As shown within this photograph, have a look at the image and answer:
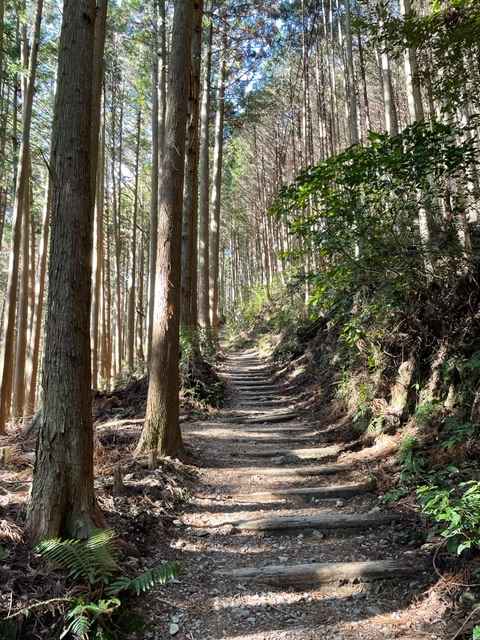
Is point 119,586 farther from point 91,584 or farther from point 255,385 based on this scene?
point 255,385

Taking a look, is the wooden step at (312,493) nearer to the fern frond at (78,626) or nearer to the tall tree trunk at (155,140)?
the fern frond at (78,626)

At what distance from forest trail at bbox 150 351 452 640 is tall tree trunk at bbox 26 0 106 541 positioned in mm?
992

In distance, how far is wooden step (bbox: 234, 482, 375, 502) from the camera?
4.49 meters

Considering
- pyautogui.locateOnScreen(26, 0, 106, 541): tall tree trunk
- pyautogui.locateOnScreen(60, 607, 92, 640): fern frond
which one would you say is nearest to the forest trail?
pyautogui.locateOnScreen(60, 607, 92, 640): fern frond

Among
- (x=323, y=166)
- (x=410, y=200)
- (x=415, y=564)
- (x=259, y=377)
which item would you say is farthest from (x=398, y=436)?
(x=259, y=377)

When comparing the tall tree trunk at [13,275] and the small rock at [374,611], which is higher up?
the tall tree trunk at [13,275]

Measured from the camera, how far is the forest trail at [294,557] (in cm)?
270

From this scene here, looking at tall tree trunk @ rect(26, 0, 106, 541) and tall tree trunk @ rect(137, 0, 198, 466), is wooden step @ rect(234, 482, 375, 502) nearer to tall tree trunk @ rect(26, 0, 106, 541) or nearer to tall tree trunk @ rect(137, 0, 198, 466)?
tall tree trunk @ rect(137, 0, 198, 466)

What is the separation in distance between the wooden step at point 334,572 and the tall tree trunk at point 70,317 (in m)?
1.27

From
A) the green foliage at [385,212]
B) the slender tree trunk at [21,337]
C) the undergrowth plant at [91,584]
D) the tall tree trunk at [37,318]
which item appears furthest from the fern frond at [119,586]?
the tall tree trunk at [37,318]

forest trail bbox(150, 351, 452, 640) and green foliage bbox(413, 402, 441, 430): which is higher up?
green foliage bbox(413, 402, 441, 430)

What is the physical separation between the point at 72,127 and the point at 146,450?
3.57 meters

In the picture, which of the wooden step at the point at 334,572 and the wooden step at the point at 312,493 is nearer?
the wooden step at the point at 334,572

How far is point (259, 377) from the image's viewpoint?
12.3m
